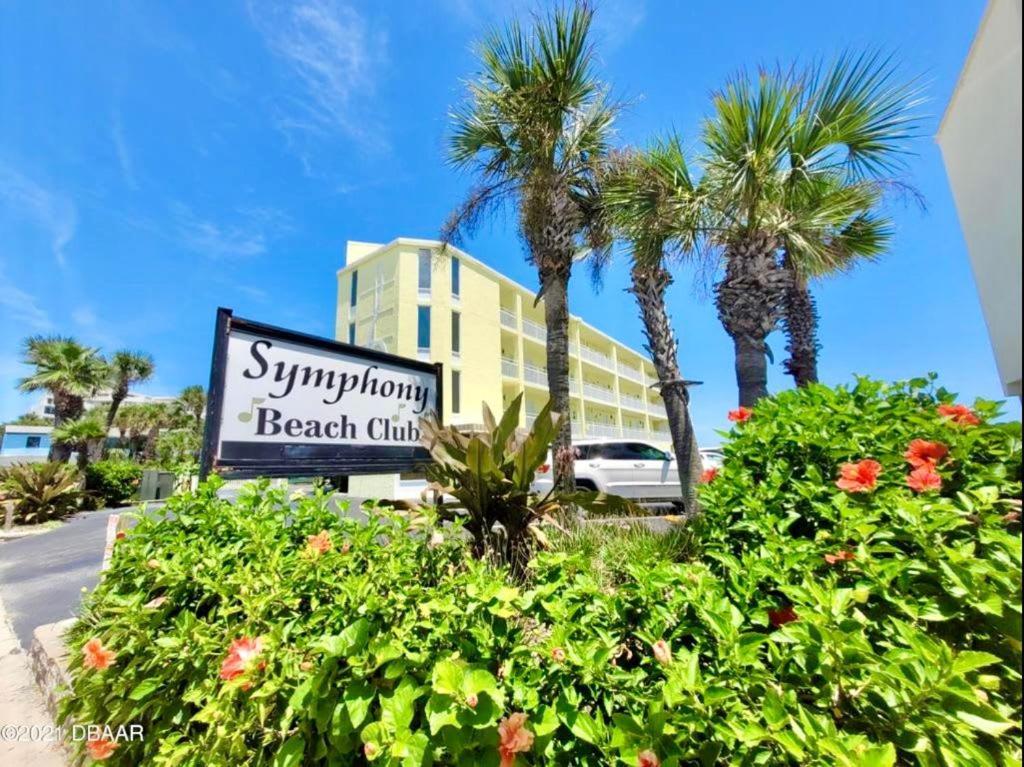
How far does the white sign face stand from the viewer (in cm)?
302

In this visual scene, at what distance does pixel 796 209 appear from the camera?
227 inches

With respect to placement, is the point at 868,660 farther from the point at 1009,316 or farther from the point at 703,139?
the point at 703,139

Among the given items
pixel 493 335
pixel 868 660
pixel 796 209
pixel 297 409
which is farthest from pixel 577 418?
pixel 868 660

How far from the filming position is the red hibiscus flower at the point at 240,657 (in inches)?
53.2

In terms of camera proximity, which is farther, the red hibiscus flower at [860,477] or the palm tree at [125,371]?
the palm tree at [125,371]

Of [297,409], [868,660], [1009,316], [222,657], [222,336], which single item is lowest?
[222,657]

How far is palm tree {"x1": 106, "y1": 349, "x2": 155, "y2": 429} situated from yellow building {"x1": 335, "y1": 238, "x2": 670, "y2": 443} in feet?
34.9

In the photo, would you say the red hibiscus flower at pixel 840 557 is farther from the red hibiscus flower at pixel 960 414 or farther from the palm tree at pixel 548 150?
the palm tree at pixel 548 150

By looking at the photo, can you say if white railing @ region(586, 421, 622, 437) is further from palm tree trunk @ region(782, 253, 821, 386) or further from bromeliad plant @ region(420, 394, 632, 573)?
bromeliad plant @ region(420, 394, 632, 573)

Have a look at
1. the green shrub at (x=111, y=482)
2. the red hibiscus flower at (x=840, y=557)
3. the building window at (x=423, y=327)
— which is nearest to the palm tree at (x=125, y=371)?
the green shrub at (x=111, y=482)

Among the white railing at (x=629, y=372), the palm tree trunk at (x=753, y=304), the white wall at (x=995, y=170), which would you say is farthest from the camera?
the white railing at (x=629, y=372)

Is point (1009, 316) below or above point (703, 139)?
below

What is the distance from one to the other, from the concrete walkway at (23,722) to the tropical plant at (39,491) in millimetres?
11151

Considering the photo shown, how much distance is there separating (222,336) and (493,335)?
803 inches
